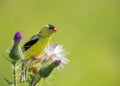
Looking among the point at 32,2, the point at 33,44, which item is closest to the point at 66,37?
the point at 32,2

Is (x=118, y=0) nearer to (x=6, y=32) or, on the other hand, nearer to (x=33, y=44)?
(x=6, y=32)

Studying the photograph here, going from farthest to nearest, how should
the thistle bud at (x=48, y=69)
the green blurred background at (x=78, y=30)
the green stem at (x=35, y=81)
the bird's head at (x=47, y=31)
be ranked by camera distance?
the green blurred background at (x=78, y=30)
the bird's head at (x=47, y=31)
the thistle bud at (x=48, y=69)
the green stem at (x=35, y=81)

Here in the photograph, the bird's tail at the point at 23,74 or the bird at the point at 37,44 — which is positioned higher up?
the bird at the point at 37,44

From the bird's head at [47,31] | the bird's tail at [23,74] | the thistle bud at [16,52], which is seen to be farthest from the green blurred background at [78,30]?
the bird's tail at [23,74]

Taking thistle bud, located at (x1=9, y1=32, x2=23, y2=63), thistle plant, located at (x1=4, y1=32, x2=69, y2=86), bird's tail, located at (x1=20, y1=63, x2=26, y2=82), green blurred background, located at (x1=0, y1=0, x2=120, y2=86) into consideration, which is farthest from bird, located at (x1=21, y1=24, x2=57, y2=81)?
green blurred background, located at (x1=0, y1=0, x2=120, y2=86)

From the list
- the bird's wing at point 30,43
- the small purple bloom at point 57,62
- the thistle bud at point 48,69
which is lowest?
the thistle bud at point 48,69

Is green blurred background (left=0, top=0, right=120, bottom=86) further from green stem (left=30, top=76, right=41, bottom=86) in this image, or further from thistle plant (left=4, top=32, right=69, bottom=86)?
green stem (left=30, top=76, right=41, bottom=86)

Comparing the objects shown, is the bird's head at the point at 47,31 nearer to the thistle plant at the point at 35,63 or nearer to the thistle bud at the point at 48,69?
the thistle plant at the point at 35,63

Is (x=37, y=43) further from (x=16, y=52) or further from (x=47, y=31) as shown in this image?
(x=16, y=52)
